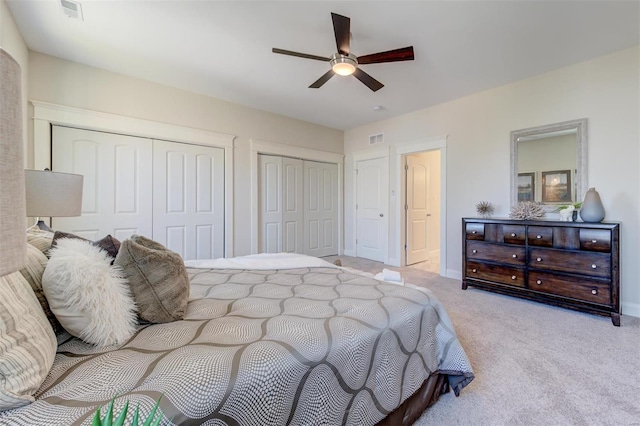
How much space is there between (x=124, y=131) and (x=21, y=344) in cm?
322

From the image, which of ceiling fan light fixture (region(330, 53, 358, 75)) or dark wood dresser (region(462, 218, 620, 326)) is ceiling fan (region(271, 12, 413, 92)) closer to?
ceiling fan light fixture (region(330, 53, 358, 75))

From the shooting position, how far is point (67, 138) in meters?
2.93

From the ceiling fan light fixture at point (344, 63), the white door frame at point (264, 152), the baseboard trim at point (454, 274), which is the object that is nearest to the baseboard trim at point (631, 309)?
the baseboard trim at point (454, 274)

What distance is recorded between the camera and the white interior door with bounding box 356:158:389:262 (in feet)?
16.0

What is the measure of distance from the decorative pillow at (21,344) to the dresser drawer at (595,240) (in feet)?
12.1

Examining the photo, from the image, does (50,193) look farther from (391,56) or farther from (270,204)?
(270,204)

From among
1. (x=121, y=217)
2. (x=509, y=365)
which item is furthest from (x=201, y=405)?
(x=121, y=217)

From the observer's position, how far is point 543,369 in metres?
1.75

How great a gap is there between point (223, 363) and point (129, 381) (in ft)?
0.78

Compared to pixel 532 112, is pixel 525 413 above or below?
below

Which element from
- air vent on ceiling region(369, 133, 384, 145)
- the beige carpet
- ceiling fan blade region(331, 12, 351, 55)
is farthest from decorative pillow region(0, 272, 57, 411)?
air vent on ceiling region(369, 133, 384, 145)

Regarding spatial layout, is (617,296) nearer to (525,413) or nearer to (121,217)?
(525,413)

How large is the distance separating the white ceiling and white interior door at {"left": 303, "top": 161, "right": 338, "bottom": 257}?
1.89 meters

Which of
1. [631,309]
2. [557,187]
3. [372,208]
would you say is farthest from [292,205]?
[631,309]
